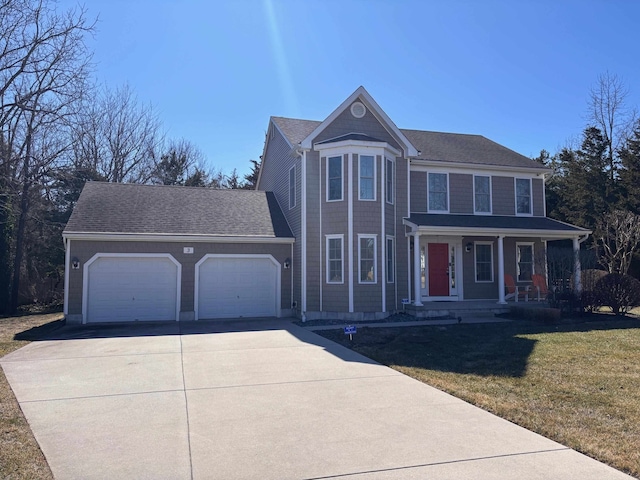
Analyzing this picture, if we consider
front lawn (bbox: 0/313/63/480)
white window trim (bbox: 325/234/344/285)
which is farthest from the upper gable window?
front lawn (bbox: 0/313/63/480)

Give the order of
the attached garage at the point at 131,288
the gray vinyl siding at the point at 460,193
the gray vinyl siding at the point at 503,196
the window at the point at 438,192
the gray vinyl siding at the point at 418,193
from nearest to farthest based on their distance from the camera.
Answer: the attached garage at the point at 131,288, the gray vinyl siding at the point at 418,193, the window at the point at 438,192, the gray vinyl siding at the point at 460,193, the gray vinyl siding at the point at 503,196

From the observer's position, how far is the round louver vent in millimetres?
16078

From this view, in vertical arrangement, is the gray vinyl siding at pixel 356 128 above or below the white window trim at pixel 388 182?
above

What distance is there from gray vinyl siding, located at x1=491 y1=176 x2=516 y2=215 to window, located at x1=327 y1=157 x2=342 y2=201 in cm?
662

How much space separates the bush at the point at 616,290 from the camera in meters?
14.9

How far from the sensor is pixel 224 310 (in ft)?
52.2

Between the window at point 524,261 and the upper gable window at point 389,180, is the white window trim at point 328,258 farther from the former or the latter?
the window at point 524,261

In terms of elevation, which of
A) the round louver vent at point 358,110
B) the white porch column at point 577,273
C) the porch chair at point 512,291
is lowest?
the porch chair at point 512,291

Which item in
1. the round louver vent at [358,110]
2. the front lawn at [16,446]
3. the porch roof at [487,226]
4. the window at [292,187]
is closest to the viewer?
the front lawn at [16,446]

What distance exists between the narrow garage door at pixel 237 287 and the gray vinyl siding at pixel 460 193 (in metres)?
7.03

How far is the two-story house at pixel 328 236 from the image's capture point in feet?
49.1

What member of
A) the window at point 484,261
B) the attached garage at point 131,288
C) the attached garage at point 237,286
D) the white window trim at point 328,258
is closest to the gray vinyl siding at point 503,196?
the window at point 484,261

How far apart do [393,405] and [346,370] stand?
212cm

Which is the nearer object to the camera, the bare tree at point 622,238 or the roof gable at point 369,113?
the roof gable at point 369,113
